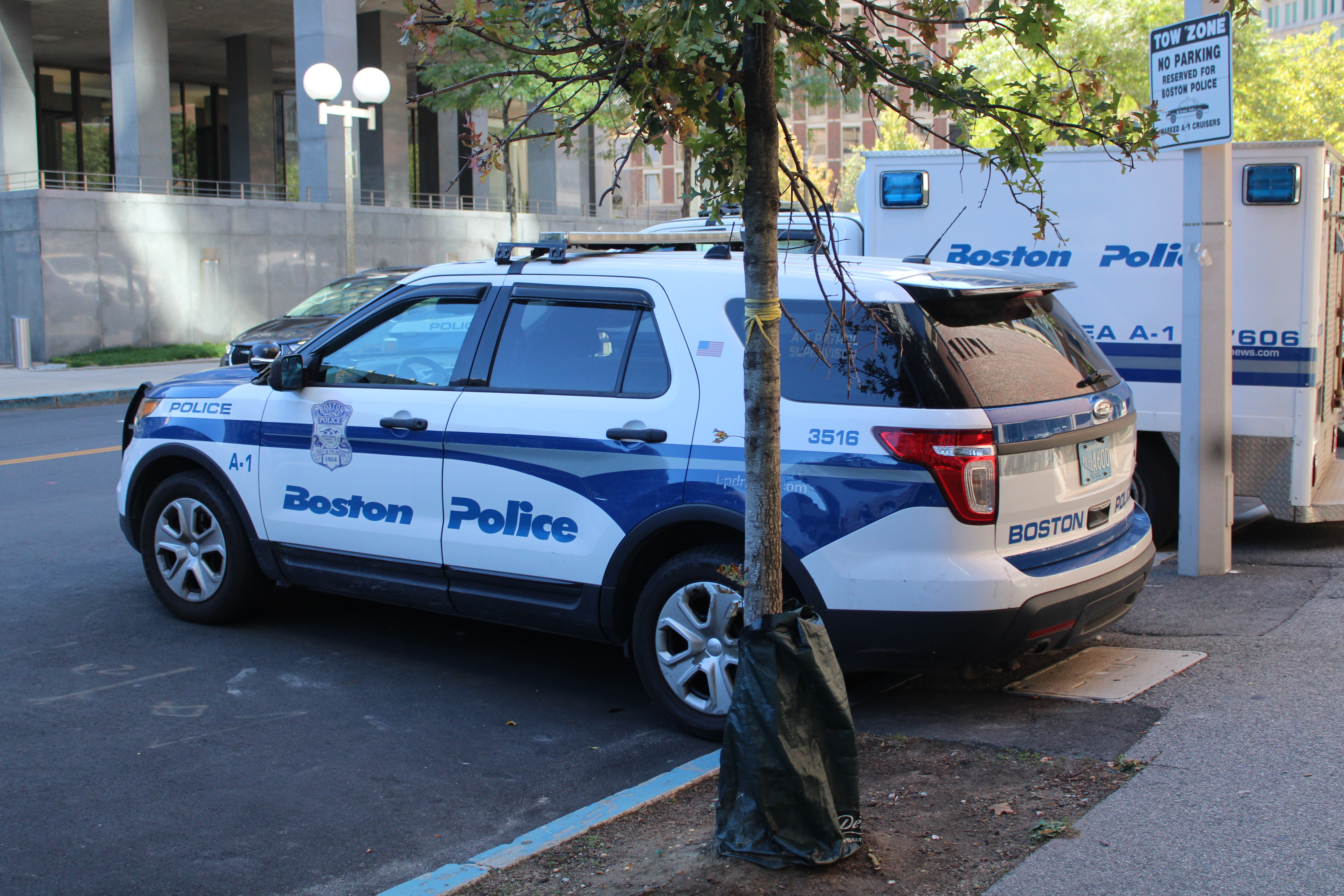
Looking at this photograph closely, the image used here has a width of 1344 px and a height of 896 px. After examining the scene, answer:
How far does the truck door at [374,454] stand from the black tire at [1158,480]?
15.1ft

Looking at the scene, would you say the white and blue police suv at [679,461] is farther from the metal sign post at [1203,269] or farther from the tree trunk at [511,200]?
the tree trunk at [511,200]

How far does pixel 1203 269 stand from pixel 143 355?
70.4ft

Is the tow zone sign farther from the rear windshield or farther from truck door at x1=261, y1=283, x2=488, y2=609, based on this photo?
truck door at x1=261, y1=283, x2=488, y2=609

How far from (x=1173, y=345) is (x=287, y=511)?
539cm

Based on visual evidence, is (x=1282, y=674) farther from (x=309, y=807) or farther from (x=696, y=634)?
(x=309, y=807)

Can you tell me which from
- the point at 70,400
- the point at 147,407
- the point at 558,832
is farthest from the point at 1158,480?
the point at 70,400

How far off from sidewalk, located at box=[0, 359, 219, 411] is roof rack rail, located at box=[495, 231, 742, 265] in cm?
1097

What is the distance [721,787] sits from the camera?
11.7ft

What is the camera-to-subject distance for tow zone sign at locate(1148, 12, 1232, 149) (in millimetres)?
6699

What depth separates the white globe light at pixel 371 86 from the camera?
59.3 ft

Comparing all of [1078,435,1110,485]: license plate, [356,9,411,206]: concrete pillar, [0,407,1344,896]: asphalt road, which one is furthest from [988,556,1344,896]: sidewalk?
[356,9,411,206]: concrete pillar

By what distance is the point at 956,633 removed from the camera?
14.2ft

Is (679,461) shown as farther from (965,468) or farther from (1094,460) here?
(1094,460)

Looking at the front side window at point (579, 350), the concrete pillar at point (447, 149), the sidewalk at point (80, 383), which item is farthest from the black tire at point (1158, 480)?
the concrete pillar at point (447, 149)
